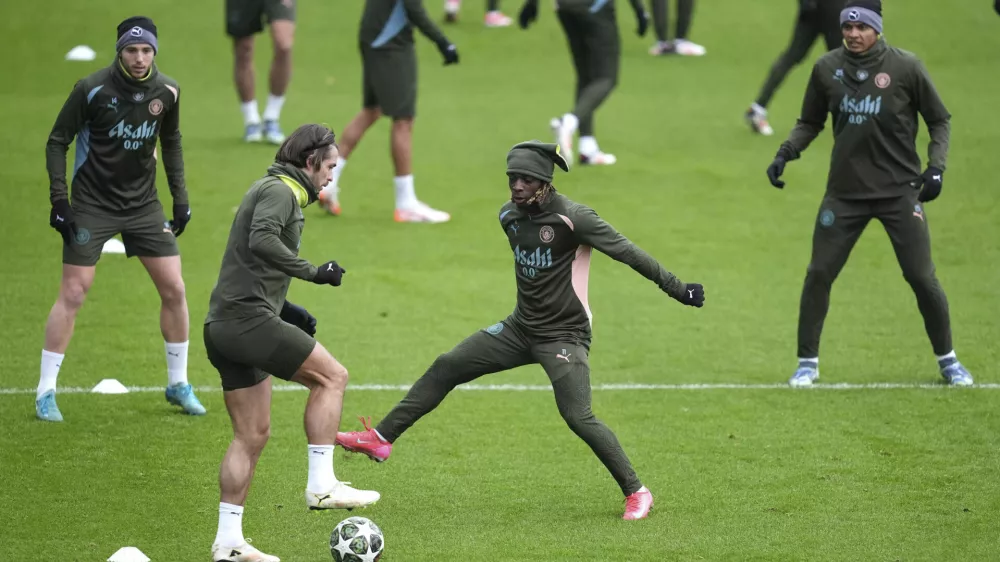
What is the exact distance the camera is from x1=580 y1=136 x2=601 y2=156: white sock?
49.8 feet

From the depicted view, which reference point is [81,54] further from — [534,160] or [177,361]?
[534,160]

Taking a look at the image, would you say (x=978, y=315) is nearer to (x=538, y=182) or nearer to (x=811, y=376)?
(x=811, y=376)

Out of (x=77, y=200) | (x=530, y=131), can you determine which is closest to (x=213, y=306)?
(x=77, y=200)

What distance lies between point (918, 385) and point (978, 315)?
1.93 metres

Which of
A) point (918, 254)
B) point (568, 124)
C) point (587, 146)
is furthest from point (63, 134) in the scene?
point (587, 146)

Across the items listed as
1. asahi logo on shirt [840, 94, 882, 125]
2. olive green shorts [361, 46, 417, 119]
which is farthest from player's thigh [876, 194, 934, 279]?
olive green shorts [361, 46, 417, 119]

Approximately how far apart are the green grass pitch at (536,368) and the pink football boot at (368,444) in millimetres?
250

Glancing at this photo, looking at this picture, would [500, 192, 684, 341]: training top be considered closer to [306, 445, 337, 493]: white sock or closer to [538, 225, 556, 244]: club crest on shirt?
[538, 225, 556, 244]: club crest on shirt

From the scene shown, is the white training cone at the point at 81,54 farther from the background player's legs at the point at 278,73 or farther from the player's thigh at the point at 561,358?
the player's thigh at the point at 561,358

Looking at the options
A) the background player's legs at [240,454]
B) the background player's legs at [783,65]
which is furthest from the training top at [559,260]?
the background player's legs at [783,65]

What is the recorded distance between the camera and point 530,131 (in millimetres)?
16219

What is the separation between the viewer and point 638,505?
22.7 ft

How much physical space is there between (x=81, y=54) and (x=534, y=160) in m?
13.1

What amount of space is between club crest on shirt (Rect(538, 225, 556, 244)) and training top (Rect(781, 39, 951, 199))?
115 inches
